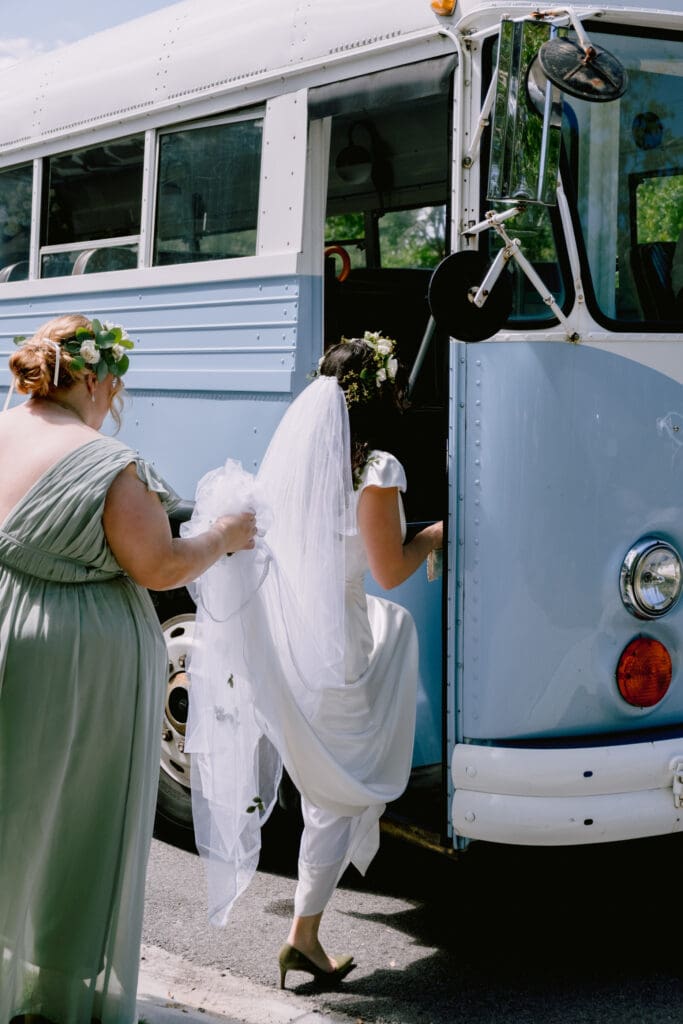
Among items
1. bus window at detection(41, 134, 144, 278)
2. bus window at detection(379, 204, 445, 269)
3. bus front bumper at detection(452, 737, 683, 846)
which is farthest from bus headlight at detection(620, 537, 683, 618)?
bus window at detection(379, 204, 445, 269)

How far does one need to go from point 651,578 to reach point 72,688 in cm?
168

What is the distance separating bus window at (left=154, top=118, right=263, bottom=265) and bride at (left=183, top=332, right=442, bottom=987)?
973mm

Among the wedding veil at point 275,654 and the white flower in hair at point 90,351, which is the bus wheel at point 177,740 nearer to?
the wedding veil at point 275,654

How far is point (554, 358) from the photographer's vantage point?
3664 millimetres

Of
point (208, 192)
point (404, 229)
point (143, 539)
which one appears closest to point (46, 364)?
point (143, 539)

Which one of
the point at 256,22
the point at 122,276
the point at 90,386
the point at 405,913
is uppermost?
the point at 256,22

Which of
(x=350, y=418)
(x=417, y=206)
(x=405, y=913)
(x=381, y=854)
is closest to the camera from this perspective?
(x=350, y=418)

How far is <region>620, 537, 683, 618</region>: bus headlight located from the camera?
145 inches

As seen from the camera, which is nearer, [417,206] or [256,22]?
[256,22]

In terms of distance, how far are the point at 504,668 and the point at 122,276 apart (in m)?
2.45

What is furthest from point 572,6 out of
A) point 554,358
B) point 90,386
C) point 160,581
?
point 160,581

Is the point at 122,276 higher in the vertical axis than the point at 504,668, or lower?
higher

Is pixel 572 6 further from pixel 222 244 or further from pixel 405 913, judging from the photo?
pixel 405 913

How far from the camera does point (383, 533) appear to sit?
3773 millimetres
